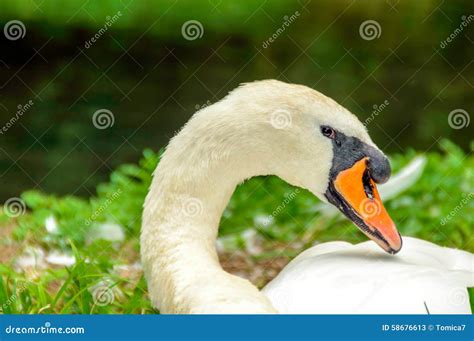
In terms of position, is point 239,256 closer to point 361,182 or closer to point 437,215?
point 437,215

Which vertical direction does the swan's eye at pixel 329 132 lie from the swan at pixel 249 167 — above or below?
above

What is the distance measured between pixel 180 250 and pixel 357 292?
532 mm

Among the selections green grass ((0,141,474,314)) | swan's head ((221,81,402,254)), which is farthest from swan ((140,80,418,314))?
green grass ((0,141,474,314))

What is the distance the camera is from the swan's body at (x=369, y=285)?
8.88ft

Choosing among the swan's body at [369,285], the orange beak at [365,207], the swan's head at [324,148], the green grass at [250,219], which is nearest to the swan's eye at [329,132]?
the swan's head at [324,148]

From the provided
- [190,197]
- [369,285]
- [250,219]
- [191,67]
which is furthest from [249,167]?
[191,67]

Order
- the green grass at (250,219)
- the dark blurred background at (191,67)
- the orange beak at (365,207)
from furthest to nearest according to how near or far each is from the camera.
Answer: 1. the dark blurred background at (191,67)
2. the green grass at (250,219)
3. the orange beak at (365,207)

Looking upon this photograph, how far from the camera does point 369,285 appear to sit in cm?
278

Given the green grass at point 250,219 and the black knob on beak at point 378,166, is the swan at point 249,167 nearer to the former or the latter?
the black knob on beak at point 378,166

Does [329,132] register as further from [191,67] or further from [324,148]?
[191,67]

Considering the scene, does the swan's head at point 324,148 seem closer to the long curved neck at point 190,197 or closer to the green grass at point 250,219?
the long curved neck at point 190,197

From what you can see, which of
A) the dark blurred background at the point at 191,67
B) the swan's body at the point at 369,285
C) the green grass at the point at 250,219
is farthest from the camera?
the dark blurred background at the point at 191,67

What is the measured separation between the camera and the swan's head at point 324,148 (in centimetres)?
296

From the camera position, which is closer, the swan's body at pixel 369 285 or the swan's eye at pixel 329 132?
the swan's body at pixel 369 285
